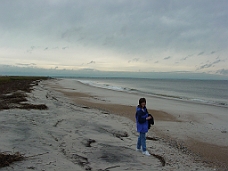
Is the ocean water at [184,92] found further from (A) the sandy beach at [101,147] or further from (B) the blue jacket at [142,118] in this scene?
(B) the blue jacket at [142,118]

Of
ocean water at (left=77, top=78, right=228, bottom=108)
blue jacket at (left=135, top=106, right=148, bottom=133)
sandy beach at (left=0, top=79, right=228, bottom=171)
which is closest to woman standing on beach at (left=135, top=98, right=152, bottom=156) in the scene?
blue jacket at (left=135, top=106, right=148, bottom=133)

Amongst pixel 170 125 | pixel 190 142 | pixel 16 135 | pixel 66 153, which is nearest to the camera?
pixel 66 153

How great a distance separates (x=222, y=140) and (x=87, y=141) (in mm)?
6456

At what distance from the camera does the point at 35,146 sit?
20.7 feet

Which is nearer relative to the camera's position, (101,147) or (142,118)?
(142,118)

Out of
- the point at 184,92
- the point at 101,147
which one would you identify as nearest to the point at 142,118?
the point at 101,147

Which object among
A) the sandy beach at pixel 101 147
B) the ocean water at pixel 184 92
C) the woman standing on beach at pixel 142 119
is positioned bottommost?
the ocean water at pixel 184 92

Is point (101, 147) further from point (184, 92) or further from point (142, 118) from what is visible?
point (184, 92)

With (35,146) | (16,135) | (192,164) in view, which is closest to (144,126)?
(192,164)

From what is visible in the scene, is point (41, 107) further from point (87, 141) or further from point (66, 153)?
point (66, 153)

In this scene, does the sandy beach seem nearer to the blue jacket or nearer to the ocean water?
the blue jacket

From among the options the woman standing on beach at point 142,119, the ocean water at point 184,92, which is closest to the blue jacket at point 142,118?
the woman standing on beach at point 142,119

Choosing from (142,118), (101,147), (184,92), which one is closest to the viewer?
(142,118)

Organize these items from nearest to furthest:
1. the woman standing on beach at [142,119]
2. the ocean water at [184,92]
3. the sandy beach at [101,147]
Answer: the sandy beach at [101,147] → the woman standing on beach at [142,119] → the ocean water at [184,92]
